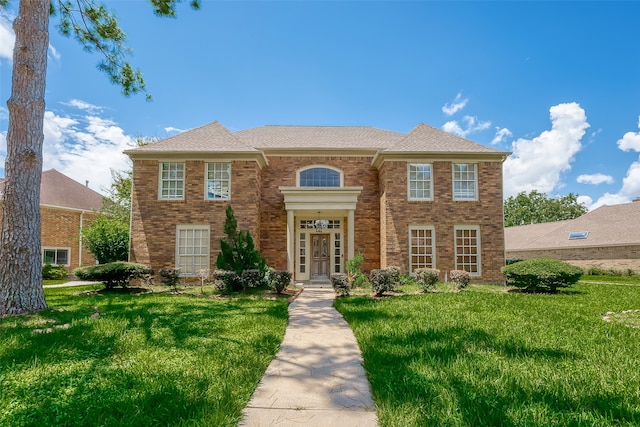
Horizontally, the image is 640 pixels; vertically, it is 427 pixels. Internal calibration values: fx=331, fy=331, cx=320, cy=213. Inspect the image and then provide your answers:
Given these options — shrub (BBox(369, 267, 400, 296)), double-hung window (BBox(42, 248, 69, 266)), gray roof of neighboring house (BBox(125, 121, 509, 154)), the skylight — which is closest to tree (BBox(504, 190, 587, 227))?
the skylight

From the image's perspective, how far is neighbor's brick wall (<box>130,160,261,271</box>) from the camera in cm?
1307

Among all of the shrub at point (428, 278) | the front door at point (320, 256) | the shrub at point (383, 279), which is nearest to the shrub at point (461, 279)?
the shrub at point (428, 278)

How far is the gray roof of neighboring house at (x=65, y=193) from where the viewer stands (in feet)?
66.8

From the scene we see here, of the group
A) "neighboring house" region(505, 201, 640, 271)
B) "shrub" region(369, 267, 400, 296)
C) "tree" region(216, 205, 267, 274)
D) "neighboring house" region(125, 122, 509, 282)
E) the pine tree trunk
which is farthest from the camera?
"neighboring house" region(505, 201, 640, 271)

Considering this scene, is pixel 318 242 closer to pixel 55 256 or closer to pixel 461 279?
pixel 461 279

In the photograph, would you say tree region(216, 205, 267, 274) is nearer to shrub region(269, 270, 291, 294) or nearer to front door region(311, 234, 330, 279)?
shrub region(269, 270, 291, 294)

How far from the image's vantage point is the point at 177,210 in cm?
1323

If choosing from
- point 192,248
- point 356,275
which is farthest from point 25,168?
point 356,275

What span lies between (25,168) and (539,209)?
175ft

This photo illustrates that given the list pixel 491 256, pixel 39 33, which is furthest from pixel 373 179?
pixel 39 33

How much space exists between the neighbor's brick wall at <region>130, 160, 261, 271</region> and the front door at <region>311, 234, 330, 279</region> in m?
2.97

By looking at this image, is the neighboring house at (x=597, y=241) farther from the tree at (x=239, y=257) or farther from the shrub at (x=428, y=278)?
the tree at (x=239, y=257)

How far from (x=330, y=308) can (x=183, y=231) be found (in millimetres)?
7973

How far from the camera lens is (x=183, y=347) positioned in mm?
4273
